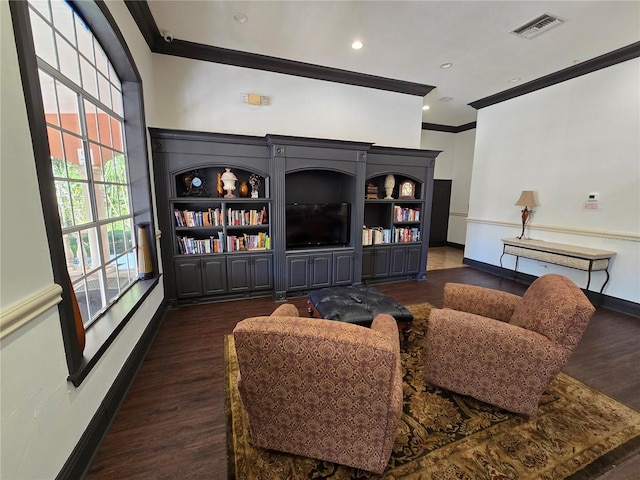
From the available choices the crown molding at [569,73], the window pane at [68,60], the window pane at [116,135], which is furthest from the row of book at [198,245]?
the crown molding at [569,73]

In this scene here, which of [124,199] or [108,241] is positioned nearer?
[108,241]

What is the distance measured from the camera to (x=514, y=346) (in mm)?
1733

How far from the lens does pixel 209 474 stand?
148cm

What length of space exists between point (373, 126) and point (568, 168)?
10.1 ft

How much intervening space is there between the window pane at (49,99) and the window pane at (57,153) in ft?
0.21

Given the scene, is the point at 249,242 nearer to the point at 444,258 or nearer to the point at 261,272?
the point at 261,272

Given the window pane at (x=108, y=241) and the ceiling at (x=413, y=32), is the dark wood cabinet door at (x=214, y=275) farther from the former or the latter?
the ceiling at (x=413, y=32)

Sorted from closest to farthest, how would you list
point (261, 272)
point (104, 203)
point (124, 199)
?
point (104, 203)
point (124, 199)
point (261, 272)

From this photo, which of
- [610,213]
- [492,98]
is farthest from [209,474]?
[492,98]

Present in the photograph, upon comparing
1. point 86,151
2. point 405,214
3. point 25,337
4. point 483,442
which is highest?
point 86,151

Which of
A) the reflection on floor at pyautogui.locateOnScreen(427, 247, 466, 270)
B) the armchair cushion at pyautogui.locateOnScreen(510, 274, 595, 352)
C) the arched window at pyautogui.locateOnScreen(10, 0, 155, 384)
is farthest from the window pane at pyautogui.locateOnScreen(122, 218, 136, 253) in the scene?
the reflection on floor at pyautogui.locateOnScreen(427, 247, 466, 270)

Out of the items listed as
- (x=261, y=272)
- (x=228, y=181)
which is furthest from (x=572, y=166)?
(x=228, y=181)

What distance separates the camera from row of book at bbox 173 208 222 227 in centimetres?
356

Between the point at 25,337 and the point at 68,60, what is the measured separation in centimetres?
182
